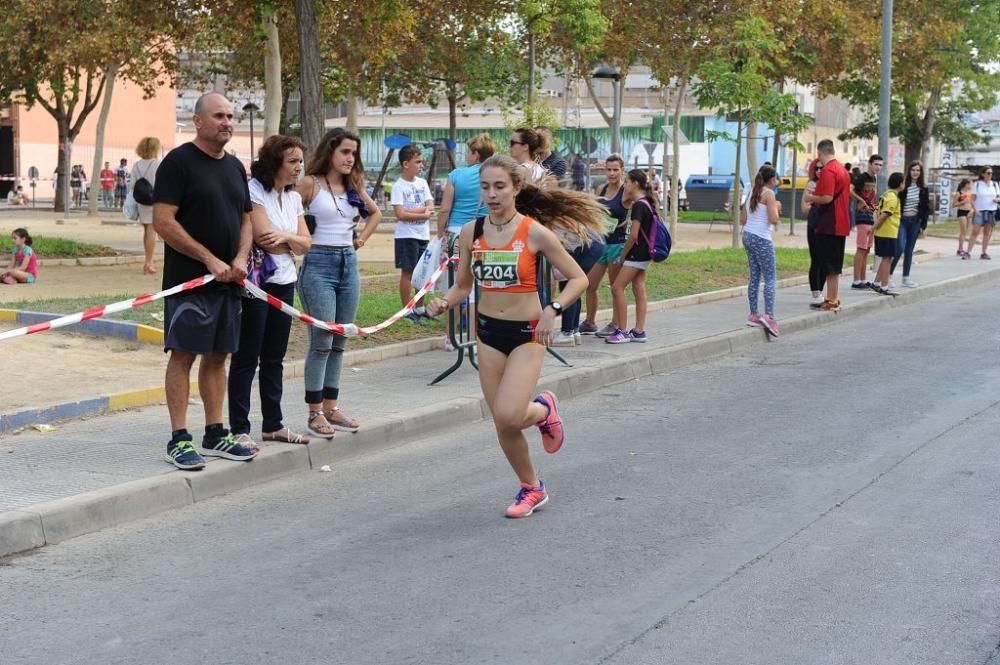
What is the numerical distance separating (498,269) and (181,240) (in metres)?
1.68

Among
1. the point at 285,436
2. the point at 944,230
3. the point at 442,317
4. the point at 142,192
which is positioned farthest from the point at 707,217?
the point at 285,436

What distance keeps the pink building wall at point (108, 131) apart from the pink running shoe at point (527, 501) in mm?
53600

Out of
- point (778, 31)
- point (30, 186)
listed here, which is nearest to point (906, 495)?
point (778, 31)

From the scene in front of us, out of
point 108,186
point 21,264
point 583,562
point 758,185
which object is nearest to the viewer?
point 583,562

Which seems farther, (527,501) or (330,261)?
(330,261)

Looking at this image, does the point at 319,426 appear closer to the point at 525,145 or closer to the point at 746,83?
the point at 525,145

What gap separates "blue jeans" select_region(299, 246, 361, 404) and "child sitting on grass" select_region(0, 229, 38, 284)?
9.78 metres

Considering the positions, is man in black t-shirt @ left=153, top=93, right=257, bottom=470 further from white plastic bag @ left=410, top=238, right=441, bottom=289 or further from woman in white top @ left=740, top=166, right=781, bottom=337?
woman in white top @ left=740, top=166, right=781, bottom=337

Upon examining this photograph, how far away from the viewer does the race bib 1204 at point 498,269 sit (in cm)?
718

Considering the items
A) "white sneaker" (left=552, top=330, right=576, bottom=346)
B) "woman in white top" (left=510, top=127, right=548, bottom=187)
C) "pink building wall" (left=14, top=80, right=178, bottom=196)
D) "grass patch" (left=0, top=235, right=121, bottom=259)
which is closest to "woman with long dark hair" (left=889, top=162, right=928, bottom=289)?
"white sneaker" (left=552, top=330, right=576, bottom=346)

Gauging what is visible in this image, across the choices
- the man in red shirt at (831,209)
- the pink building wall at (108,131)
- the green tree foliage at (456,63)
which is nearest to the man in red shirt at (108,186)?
the pink building wall at (108,131)

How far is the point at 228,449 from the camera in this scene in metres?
8.00

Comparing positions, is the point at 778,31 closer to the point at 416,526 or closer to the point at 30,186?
the point at 416,526

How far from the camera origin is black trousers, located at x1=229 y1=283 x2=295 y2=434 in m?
8.18
